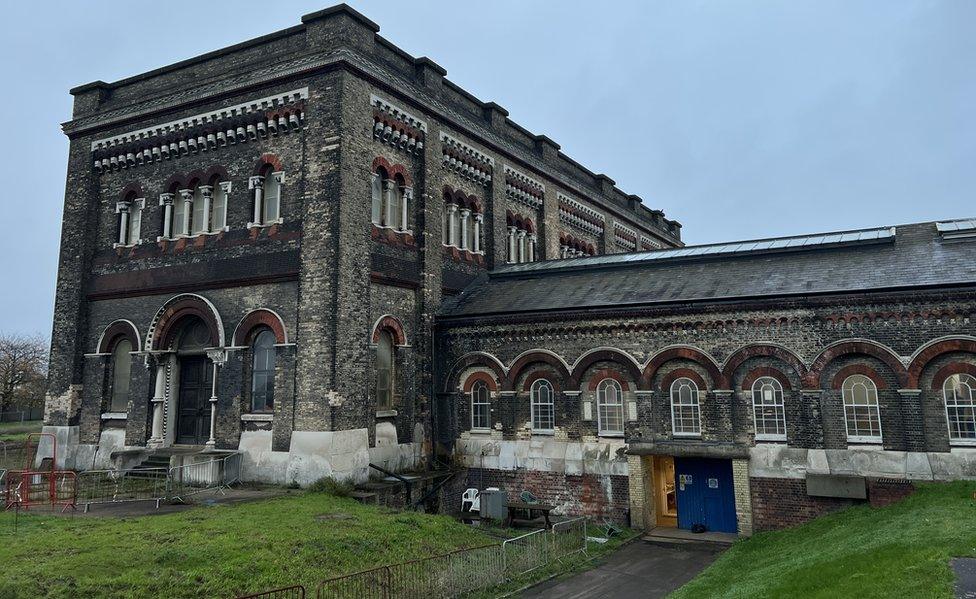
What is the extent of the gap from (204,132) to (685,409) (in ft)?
58.4

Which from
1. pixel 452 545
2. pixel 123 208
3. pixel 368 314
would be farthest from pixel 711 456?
Result: pixel 123 208

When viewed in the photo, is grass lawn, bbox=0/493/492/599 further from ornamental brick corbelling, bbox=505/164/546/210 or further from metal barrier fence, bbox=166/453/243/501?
ornamental brick corbelling, bbox=505/164/546/210

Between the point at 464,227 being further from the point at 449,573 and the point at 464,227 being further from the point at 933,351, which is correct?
the point at 449,573

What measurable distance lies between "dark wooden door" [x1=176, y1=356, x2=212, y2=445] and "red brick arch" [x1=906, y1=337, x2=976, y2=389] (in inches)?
795

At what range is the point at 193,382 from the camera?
22453mm

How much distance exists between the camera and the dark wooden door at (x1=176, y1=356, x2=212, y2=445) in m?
21.9

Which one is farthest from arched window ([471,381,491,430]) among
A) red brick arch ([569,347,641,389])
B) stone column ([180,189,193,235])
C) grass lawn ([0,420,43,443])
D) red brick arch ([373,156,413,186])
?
grass lawn ([0,420,43,443])

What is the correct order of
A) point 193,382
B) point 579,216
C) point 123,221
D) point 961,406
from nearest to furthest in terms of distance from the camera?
point 961,406 → point 193,382 → point 123,221 → point 579,216

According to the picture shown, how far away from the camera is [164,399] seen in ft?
72.8

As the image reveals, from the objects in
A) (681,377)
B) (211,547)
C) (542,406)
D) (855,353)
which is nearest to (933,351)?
(855,353)

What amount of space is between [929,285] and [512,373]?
1185cm

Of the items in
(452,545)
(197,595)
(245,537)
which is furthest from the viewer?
(452,545)

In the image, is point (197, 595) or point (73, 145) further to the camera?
point (73, 145)

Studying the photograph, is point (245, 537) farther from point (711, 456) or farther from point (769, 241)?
point (769, 241)
